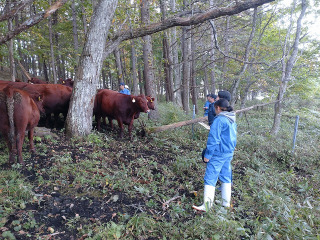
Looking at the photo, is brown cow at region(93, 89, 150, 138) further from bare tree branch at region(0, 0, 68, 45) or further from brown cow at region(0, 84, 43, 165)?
bare tree branch at region(0, 0, 68, 45)

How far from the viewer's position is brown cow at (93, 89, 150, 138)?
7.51 m

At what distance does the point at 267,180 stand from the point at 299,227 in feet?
7.34

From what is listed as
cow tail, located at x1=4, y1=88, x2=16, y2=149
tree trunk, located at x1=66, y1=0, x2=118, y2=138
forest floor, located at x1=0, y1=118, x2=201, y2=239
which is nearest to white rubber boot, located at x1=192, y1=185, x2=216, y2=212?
forest floor, located at x1=0, y1=118, x2=201, y2=239

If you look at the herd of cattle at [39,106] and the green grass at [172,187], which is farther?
the herd of cattle at [39,106]

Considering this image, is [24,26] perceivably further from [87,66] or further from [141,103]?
[141,103]

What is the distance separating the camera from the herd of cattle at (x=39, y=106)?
4.54m

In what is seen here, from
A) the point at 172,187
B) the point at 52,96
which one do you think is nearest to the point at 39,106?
the point at 52,96

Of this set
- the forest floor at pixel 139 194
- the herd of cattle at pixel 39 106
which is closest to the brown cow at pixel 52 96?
the herd of cattle at pixel 39 106


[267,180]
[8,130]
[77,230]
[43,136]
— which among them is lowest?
[267,180]

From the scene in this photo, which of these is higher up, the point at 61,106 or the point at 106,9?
the point at 106,9

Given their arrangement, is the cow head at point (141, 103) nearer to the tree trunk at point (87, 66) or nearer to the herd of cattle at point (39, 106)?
the herd of cattle at point (39, 106)

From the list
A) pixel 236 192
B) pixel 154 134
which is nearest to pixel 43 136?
pixel 154 134

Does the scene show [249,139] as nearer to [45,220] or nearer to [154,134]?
[154,134]

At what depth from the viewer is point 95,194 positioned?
412 cm
